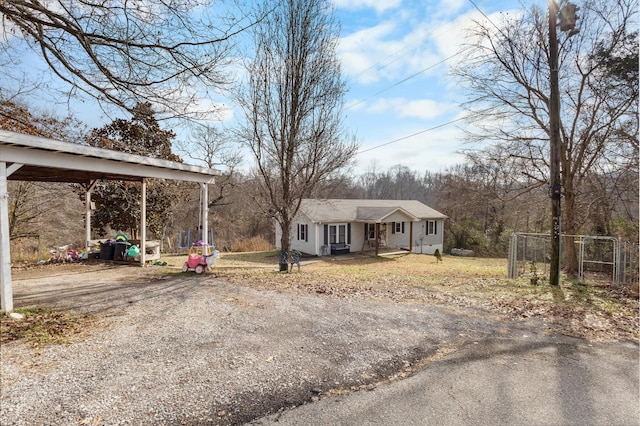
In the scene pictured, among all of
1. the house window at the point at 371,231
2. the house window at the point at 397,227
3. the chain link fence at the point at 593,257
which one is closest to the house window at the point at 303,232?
the house window at the point at 371,231

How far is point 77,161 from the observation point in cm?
667

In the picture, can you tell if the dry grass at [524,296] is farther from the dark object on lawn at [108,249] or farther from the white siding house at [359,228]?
the white siding house at [359,228]

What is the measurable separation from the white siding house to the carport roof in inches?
384

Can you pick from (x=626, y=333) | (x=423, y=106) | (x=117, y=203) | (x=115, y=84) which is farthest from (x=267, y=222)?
(x=626, y=333)

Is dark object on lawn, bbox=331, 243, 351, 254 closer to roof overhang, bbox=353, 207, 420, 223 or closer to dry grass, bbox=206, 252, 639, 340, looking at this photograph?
roof overhang, bbox=353, 207, 420, 223

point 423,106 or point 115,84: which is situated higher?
point 423,106

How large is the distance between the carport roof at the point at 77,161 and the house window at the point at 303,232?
36.4ft

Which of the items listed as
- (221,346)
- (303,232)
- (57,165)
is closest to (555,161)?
(221,346)

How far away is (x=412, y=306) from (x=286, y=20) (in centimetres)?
938

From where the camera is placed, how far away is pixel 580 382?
11.3ft

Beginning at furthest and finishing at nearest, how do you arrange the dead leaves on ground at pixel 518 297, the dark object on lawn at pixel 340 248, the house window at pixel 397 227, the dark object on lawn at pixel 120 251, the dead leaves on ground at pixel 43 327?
the house window at pixel 397 227 < the dark object on lawn at pixel 340 248 < the dark object on lawn at pixel 120 251 < the dead leaves on ground at pixel 518 297 < the dead leaves on ground at pixel 43 327

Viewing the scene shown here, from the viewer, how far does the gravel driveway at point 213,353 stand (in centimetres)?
283

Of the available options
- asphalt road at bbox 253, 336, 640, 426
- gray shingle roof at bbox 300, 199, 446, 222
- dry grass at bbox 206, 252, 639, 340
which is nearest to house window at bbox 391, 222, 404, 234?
gray shingle roof at bbox 300, 199, 446, 222

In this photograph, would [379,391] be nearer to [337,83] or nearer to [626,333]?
[626,333]
